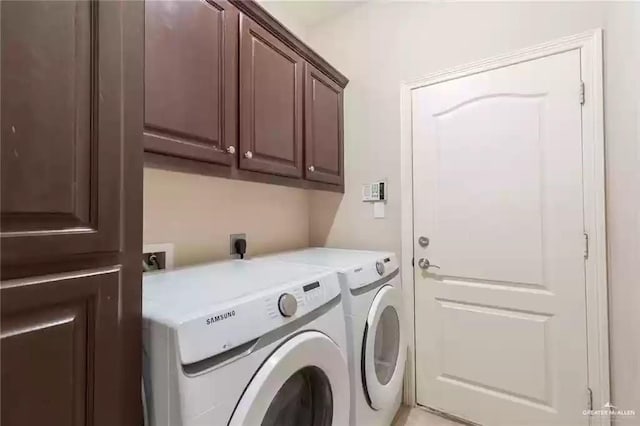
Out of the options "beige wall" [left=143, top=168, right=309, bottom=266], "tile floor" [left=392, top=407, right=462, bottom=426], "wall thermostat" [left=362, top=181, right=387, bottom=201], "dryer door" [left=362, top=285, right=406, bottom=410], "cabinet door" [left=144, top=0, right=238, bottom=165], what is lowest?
"tile floor" [left=392, top=407, right=462, bottom=426]

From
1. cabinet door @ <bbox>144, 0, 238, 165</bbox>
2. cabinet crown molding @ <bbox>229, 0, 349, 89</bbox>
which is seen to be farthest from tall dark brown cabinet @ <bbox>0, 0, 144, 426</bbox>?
cabinet crown molding @ <bbox>229, 0, 349, 89</bbox>

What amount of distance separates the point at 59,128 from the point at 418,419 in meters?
2.09

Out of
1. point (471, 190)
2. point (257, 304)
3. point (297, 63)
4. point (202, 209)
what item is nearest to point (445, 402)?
point (471, 190)

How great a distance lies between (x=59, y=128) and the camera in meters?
0.54

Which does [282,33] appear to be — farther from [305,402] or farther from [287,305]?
[305,402]

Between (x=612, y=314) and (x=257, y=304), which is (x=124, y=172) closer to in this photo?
(x=257, y=304)

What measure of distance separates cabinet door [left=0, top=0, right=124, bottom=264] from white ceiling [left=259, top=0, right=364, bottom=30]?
68.9 inches

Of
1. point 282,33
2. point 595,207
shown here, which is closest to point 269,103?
point 282,33

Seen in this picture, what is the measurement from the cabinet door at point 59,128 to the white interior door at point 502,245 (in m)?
1.67

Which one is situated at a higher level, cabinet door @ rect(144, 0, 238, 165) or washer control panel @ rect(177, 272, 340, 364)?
cabinet door @ rect(144, 0, 238, 165)

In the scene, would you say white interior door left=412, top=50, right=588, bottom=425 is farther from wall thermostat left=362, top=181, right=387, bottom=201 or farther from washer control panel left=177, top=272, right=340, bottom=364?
washer control panel left=177, top=272, right=340, bottom=364

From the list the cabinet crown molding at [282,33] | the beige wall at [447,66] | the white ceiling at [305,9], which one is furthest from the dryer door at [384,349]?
the white ceiling at [305,9]

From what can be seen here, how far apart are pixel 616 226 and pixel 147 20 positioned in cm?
203

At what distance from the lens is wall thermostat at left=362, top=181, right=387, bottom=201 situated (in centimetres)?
204
